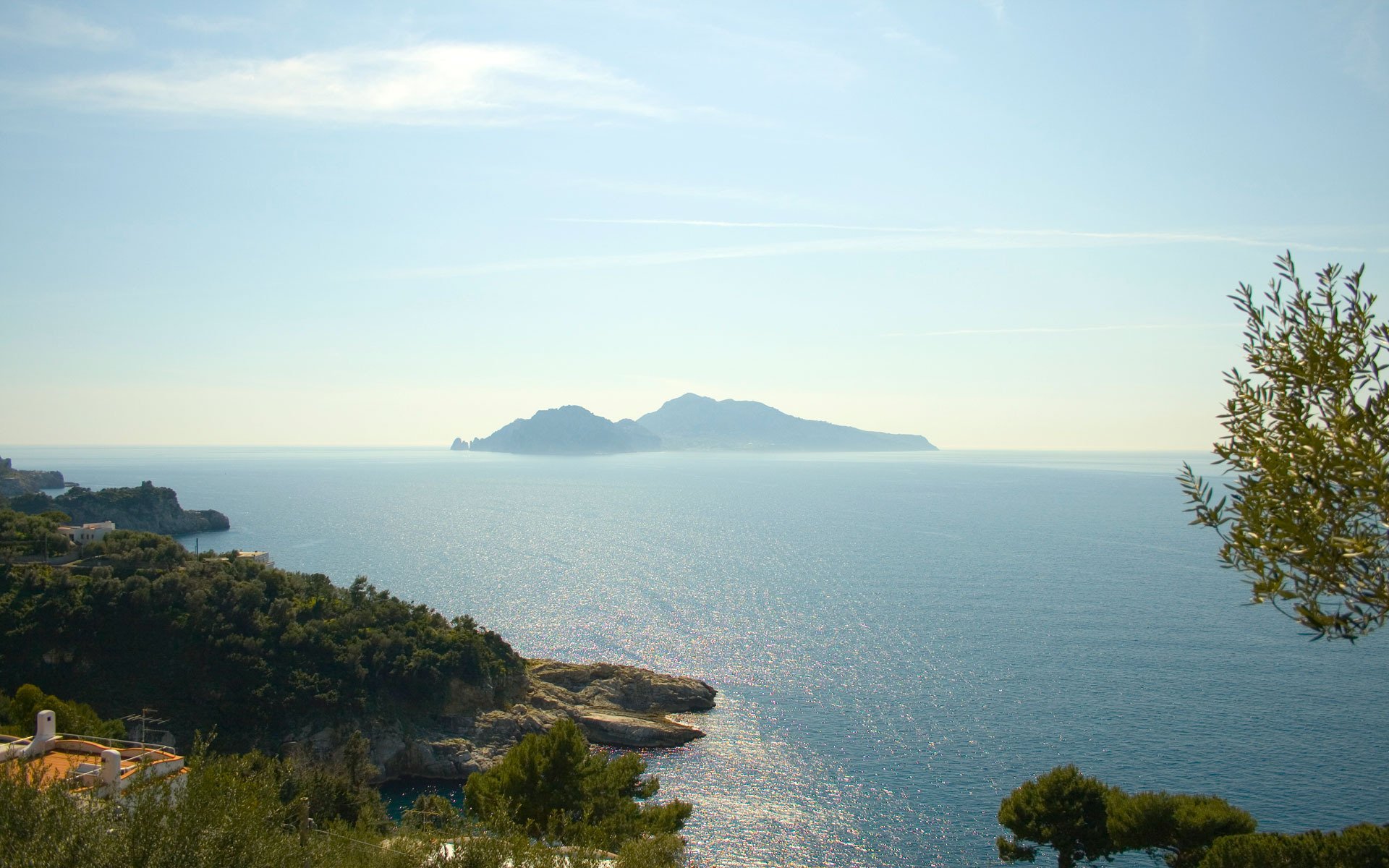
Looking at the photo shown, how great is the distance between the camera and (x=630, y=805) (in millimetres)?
24656

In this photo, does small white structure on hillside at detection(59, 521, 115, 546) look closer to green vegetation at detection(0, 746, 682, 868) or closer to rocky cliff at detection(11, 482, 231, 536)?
rocky cliff at detection(11, 482, 231, 536)

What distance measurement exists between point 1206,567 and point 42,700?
86477mm

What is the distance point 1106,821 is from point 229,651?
123ft

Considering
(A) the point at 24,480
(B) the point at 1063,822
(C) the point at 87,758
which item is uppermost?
(C) the point at 87,758

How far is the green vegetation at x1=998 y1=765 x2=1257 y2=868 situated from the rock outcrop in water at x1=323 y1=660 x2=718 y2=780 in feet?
65.9

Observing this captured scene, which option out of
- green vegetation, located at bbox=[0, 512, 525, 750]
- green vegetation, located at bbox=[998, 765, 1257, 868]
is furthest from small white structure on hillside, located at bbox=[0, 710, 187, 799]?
green vegetation, located at bbox=[998, 765, 1257, 868]

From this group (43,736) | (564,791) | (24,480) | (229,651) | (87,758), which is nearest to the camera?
(87,758)

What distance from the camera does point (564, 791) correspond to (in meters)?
24.5

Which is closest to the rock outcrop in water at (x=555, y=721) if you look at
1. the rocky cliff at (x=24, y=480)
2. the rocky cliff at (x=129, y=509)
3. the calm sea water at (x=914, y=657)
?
the calm sea water at (x=914, y=657)

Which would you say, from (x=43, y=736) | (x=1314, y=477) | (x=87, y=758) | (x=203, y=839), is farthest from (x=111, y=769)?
(x=1314, y=477)

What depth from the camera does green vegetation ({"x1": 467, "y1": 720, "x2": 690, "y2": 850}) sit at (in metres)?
23.3

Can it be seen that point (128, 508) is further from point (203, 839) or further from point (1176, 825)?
point (1176, 825)

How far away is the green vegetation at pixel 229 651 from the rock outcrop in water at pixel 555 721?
1.43 metres

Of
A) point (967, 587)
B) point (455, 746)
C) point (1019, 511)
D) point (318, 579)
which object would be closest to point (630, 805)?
point (455, 746)
